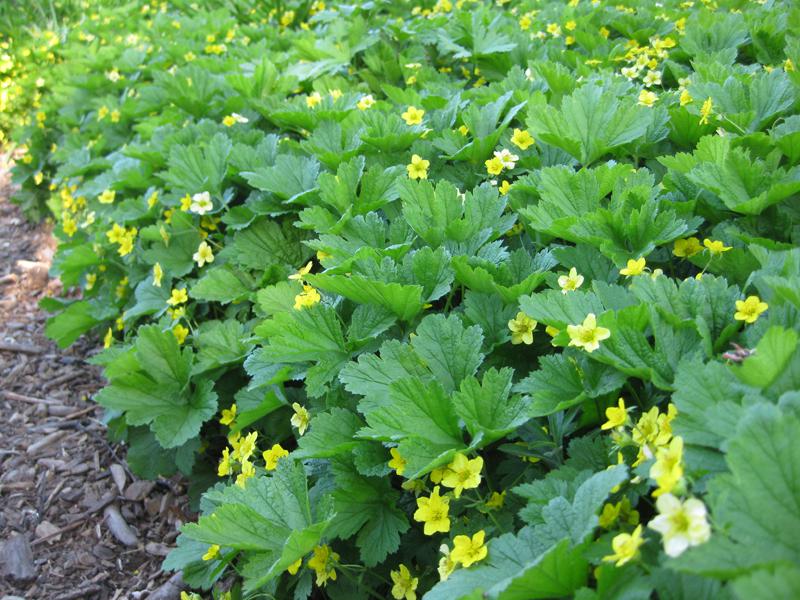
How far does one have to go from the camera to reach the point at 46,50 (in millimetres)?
5867

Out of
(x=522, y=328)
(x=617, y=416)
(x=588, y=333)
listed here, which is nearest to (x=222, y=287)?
(x=522, y=328)

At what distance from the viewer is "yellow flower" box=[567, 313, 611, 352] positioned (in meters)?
1.44

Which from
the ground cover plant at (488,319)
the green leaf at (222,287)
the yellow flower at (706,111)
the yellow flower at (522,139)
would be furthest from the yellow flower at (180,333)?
the yellow flower at (706,111)

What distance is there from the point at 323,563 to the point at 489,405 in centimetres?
55

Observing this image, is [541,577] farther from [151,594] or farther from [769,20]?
[769,20]

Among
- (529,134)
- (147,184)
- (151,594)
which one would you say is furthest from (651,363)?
(147,184)

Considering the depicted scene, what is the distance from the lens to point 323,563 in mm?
1692

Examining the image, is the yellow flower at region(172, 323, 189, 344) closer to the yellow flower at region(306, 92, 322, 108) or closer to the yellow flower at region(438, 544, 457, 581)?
the yellow flower at region(306, 92, 322, 108)

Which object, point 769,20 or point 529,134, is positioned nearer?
point 529,134

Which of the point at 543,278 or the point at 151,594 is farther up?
the point at 543,278

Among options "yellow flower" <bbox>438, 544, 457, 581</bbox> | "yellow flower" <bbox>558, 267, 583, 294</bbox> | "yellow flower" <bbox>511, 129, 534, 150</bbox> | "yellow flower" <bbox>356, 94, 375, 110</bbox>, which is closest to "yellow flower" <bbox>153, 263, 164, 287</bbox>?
"yellow flower" <bbox>356, 94, 375, 110</bbox>

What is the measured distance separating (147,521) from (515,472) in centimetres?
163

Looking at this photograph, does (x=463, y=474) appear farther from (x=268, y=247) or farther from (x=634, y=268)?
(x=268, y=247)

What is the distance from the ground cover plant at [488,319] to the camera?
1219 millimetres
